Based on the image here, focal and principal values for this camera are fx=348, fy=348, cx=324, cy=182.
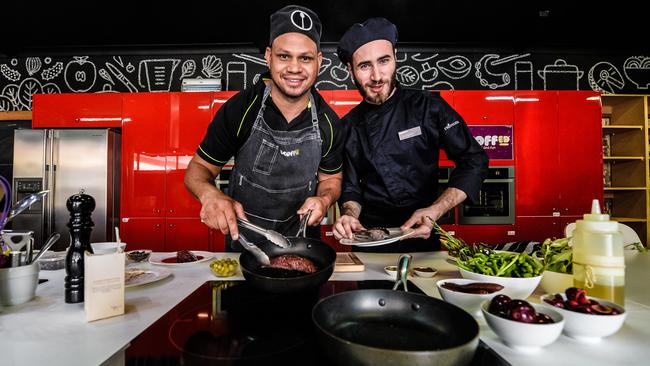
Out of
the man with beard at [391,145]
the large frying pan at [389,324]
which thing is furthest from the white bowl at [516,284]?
the man with beard at [391,145]

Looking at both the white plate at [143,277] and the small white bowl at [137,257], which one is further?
the small white bowl at [137,257]

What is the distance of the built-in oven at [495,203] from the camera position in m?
3.89

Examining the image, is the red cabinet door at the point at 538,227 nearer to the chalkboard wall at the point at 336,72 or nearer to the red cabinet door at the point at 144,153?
the chalkboard wall at the point at 336,72

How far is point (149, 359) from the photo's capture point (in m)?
0.68

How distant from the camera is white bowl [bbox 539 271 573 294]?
102 centimetres

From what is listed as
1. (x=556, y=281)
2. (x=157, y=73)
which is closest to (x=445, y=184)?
(x=556, y=281)

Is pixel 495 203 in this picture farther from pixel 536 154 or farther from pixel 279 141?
pixel 279 141

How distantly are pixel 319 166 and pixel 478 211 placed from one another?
253cm

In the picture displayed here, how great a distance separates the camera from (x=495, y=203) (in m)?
3.92

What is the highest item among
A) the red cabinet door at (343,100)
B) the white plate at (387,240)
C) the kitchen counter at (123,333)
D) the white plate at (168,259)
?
the red cabinet door at (343,100)

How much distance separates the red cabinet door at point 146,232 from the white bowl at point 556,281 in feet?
12.5

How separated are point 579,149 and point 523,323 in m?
4.19

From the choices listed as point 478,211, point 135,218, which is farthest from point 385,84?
point 135,218

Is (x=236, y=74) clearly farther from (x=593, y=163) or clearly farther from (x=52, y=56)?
(x=593, y=163)
